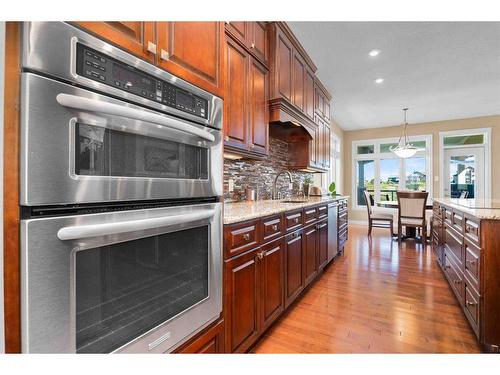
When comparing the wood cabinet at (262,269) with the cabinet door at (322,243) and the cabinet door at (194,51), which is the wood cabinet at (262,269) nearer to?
the cabinet door at (322,243)

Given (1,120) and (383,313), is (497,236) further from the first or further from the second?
(1,120)

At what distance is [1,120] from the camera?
0.59 metres

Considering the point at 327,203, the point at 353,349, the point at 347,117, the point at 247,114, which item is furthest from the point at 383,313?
the point at 347,117

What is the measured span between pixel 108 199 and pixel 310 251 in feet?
6.94

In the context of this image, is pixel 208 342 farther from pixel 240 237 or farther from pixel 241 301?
pixel 240 237

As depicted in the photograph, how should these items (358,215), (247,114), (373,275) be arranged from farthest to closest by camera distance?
(358,215) → (373,275) → (247,114)

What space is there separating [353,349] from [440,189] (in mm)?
6412

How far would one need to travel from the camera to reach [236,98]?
1.92 meters

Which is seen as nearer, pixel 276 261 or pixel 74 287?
pixel 74 287

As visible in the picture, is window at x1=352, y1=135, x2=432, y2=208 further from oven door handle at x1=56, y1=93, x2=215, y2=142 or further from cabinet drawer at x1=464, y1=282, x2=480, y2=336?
oven door handle at x1=56, y1=93, x2=215, y2=142

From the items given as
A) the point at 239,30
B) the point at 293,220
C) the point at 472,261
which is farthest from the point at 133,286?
the point at 472,261

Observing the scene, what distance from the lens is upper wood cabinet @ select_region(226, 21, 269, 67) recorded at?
1.88 meters

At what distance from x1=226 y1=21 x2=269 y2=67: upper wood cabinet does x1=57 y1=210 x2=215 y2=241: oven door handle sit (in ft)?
4.97

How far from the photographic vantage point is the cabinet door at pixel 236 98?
1.82 meters
